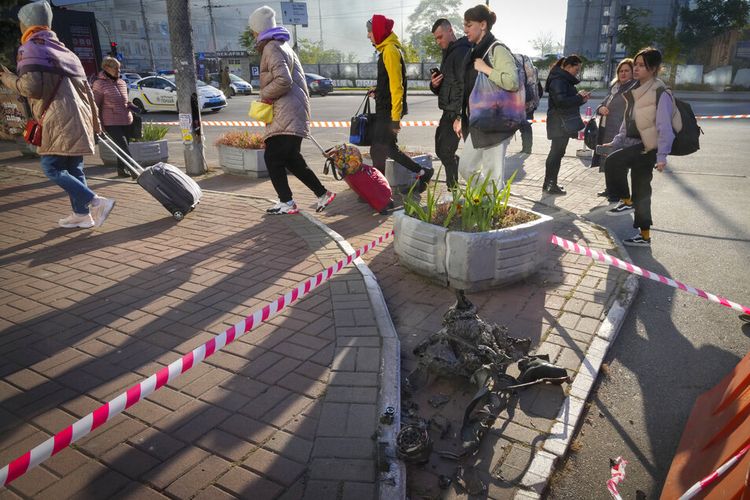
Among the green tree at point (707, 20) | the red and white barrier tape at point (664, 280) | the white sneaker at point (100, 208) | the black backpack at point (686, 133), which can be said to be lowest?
the red and white barrier tape at point (664, 280)

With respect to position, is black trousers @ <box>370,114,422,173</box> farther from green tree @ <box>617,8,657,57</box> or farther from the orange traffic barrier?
green tree @ <box>617,8,657,57</box>

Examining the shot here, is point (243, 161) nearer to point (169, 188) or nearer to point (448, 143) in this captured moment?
point (169, 188)

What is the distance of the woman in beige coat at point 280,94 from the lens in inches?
214

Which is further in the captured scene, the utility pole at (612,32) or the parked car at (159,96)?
the utility pole at (612,32)

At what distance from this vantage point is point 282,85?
17.9 feet

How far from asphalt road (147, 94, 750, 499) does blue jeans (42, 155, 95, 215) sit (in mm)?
5520

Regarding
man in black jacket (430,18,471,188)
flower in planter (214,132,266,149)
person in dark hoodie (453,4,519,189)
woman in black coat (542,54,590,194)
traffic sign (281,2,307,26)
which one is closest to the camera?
person in dark hoodie (453,4,519,189)

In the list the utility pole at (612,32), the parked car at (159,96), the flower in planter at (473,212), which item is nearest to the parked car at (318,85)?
the parked car at (159,96)

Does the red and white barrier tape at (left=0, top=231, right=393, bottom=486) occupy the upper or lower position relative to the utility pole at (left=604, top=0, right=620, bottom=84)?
lower

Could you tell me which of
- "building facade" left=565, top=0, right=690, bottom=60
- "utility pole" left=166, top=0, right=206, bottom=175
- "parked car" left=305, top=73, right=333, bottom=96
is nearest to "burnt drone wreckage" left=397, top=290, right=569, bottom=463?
"utility pole" left=166, top=0, right=206, bottom=175

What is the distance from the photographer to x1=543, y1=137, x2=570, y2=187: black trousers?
7125 millimetres

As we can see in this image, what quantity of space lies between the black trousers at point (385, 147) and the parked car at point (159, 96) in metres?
16.9

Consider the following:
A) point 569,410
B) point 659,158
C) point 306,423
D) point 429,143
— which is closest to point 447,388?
point 569,410

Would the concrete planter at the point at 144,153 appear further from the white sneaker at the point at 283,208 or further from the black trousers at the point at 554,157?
the black trousers at the point at 554,157
